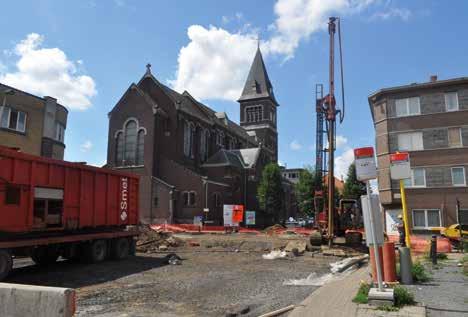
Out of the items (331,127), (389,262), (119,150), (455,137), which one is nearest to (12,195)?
(389,262)

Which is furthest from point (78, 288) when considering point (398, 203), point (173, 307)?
point (398, 203)

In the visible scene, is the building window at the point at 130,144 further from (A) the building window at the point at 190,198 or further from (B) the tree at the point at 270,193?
(B) the tree at the point at 270,193

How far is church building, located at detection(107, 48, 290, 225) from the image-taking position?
4997cm

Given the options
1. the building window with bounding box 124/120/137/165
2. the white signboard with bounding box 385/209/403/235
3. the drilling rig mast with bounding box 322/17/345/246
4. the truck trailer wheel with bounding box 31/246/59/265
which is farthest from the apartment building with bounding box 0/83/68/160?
the white signboard with bounding box 385/209/403/235

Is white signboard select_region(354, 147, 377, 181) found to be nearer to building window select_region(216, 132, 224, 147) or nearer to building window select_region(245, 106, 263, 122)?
building window select_region(216, 132, 224, 147)

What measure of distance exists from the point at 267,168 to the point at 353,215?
3653 cm

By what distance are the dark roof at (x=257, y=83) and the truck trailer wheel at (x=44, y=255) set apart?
71354mm

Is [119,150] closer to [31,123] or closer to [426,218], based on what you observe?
[31,123]

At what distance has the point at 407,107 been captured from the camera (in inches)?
1334

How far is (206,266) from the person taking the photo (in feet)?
55.5

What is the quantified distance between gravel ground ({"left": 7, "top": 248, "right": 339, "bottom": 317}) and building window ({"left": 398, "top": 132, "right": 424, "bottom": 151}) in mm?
17296

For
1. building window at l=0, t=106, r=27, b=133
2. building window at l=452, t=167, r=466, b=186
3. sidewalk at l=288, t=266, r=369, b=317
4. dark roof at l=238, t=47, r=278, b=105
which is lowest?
sidewalk at l=288, t=266, r=369, b=317

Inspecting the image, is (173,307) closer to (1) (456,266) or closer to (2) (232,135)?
(1) (456,266)

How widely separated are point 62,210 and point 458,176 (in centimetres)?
2791
